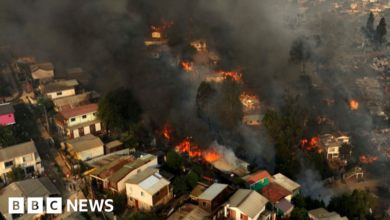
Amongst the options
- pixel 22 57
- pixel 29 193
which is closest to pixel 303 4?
pixel 22 57

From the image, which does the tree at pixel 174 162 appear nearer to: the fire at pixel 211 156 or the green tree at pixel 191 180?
the green tree at pixel 191 180

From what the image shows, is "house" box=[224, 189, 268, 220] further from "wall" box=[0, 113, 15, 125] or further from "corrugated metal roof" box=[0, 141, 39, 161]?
"wall" box=[0, 113, 15, 125]

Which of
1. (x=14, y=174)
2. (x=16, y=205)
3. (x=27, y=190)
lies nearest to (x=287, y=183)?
(x=27, y=190)

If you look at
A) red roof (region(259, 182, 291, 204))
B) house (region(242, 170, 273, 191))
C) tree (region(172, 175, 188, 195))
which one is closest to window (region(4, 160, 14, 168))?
tree (region(172, 175, 188, 195))

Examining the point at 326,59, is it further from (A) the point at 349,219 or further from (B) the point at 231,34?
(A) the point at 349,219

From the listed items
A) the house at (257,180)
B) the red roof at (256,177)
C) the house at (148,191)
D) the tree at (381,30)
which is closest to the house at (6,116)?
the house at (148,191)

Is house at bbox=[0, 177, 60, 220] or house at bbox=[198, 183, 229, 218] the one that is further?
house at bbox=[0, 177, 60, 220]

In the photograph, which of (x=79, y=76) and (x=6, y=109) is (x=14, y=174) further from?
(x=79, y=76)
